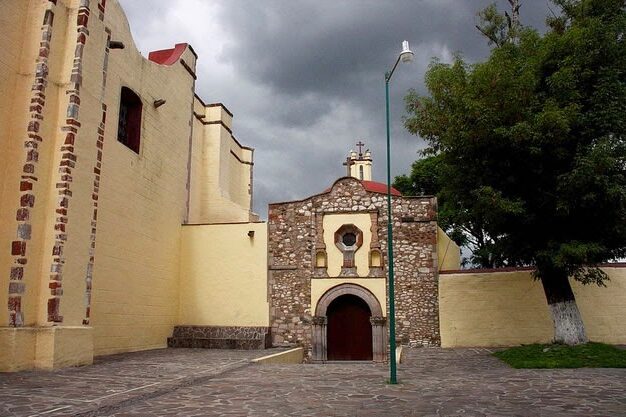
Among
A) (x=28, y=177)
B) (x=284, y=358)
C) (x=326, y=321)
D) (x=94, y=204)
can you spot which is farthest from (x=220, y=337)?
(x=28, y=177)

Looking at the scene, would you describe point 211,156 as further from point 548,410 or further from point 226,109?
point 548,410

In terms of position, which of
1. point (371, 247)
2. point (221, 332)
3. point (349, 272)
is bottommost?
point (221, 332)

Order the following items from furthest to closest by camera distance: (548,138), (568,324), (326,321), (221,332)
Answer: (326,321) < (221,332) < (568,324) < (548,138)

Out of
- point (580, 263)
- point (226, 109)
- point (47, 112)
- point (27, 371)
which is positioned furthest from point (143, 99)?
point (580, 263)

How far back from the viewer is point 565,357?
1088cm

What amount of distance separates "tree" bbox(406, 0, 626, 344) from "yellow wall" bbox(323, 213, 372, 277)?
4.24 metres

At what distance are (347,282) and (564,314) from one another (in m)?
6.23

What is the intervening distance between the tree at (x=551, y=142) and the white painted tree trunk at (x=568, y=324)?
0.08ft

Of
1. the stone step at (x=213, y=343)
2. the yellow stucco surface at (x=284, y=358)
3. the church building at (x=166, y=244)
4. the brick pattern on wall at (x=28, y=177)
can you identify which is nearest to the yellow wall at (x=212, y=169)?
the church building at (x=166, y=244)

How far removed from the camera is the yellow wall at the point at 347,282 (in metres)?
16.1

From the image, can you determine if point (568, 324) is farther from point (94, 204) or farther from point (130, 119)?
point (130, 119)

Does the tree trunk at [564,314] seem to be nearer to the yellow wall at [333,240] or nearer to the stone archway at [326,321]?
the stone archway at [326,321]

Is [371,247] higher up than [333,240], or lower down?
lower down

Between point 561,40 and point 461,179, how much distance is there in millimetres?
3756
